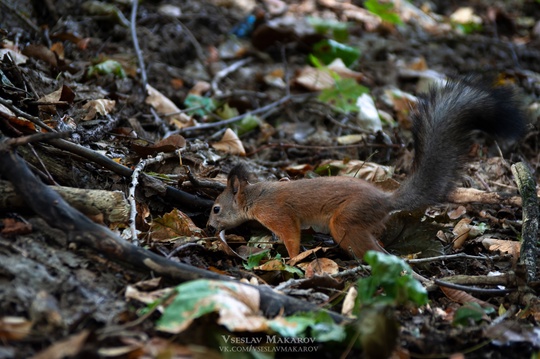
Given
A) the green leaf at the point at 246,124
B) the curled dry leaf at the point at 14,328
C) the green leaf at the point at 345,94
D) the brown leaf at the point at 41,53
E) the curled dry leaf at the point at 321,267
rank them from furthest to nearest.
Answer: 1. the green leaf at the point at 345,94
2. the green leaf at the point at 246,124
3. the brown leaf at the point at 41,53
4. the curled dry leaf at the point at 321,267
5. the curled dry leaf at the point at 14,328

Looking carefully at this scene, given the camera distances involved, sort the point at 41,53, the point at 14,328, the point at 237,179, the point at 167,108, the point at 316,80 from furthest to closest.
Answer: the point at 316,80 → the point at 167,108 → the point at 41,53 → the point at 237,179 → the point at 14,328

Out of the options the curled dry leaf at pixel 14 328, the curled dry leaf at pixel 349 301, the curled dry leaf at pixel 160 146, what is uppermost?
A: the curled dry leaf at pixel 14 328

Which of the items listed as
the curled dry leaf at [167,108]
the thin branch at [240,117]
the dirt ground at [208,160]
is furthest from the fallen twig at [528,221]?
the curled dry leaf at [167,108]

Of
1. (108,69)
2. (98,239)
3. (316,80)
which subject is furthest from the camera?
(316,80)

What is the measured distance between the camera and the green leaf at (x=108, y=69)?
19.0 ft

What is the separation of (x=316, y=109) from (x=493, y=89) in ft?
10.3

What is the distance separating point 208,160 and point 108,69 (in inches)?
66.6

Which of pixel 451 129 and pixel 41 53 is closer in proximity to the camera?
pixel 451 129

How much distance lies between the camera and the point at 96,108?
486 centimetres

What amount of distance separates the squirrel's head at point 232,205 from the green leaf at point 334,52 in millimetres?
3840

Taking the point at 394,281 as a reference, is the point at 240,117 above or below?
below

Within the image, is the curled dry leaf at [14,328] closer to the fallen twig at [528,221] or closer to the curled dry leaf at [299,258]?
the curled dry leaf at [299,258]

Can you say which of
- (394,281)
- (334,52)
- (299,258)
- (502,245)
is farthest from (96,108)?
(334,52)

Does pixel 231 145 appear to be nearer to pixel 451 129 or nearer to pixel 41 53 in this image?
pixel 41 53
